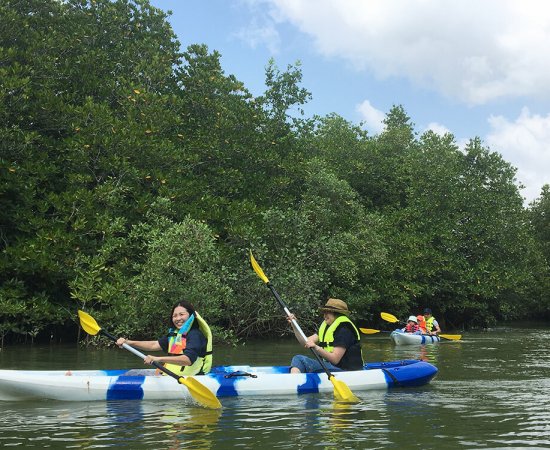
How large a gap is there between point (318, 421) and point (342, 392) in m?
1.39

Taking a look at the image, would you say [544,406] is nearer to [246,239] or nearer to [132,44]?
[246,239]

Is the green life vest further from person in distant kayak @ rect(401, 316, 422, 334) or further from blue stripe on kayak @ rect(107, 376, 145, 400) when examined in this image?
person in distant kayak @ rect(401, 316, 422, 334)

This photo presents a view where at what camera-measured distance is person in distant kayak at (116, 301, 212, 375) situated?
7689mm

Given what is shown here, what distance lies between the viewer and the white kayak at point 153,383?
293 inches

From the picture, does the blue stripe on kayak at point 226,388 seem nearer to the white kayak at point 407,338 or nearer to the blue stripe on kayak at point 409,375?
the blue stripe on kayak at point 409,375

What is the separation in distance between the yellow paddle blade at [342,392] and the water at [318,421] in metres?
0.17

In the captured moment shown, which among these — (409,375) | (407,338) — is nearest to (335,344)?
(409,375)

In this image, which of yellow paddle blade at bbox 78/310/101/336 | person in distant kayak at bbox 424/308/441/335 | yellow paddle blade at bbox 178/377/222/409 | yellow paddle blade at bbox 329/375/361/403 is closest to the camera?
yellow paddle blade at bbox 178/377/222/409

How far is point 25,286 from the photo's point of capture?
615 inches

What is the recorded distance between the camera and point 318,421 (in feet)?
21.1

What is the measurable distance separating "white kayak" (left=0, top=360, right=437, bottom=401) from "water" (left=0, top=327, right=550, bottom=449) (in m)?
0.14

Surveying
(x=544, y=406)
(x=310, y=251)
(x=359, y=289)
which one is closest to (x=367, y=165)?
(x=359, y=289)

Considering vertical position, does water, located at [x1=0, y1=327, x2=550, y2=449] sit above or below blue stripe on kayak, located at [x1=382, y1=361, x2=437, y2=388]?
below

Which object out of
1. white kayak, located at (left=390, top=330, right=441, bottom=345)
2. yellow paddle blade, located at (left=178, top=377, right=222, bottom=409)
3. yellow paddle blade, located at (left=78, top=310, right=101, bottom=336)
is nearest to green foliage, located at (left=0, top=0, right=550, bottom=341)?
white kayak, located at (left=390, top=330, right=441, bottom=345)
